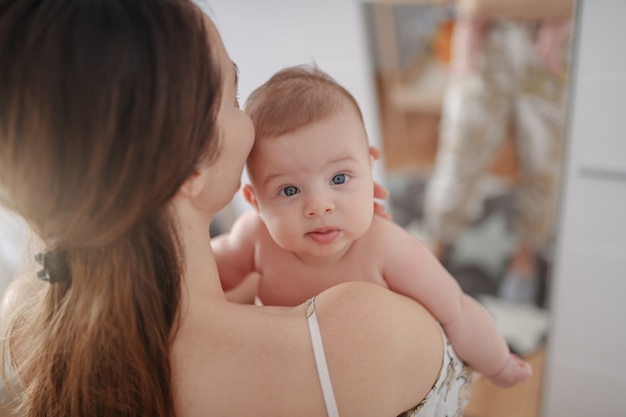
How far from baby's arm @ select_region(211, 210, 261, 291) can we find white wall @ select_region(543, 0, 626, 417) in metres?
0.87

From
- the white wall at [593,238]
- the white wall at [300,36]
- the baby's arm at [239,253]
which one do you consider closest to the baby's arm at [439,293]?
the baby's arm at [239,253]

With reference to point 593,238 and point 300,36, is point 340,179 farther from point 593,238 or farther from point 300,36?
point 300,36

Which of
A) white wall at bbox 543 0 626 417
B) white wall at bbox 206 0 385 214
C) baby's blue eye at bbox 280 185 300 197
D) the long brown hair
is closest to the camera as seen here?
the long brown hair

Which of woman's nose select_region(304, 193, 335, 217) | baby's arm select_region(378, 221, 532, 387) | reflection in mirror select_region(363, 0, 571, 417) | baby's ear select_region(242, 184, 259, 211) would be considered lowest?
reflection in mirror select_region(363, 0, 571, 417)

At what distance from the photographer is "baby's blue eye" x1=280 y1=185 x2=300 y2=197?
0.78 meters

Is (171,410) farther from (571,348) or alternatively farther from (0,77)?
(571,348)

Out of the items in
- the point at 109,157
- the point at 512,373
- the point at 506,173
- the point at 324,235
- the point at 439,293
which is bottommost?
the point at 506,173

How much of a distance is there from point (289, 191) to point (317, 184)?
0.14 feet

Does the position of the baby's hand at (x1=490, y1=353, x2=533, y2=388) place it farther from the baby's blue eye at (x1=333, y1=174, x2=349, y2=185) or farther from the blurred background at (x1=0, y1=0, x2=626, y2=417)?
the blurred background at (x1=0, y1=0, x2=626, y2=417)

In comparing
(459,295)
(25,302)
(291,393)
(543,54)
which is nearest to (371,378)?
(291,393)

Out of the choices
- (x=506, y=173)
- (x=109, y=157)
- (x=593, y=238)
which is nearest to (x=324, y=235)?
(x=109, y=157)

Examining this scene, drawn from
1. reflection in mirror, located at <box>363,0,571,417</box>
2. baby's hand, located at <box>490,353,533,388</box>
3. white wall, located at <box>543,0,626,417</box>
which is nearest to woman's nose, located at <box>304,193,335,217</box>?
→ baby's hand, located at <box>490,353,533,388</box>

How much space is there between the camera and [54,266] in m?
0.67

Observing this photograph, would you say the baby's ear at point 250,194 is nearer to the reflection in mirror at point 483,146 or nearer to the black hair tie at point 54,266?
the black hair tie at point 54,266
